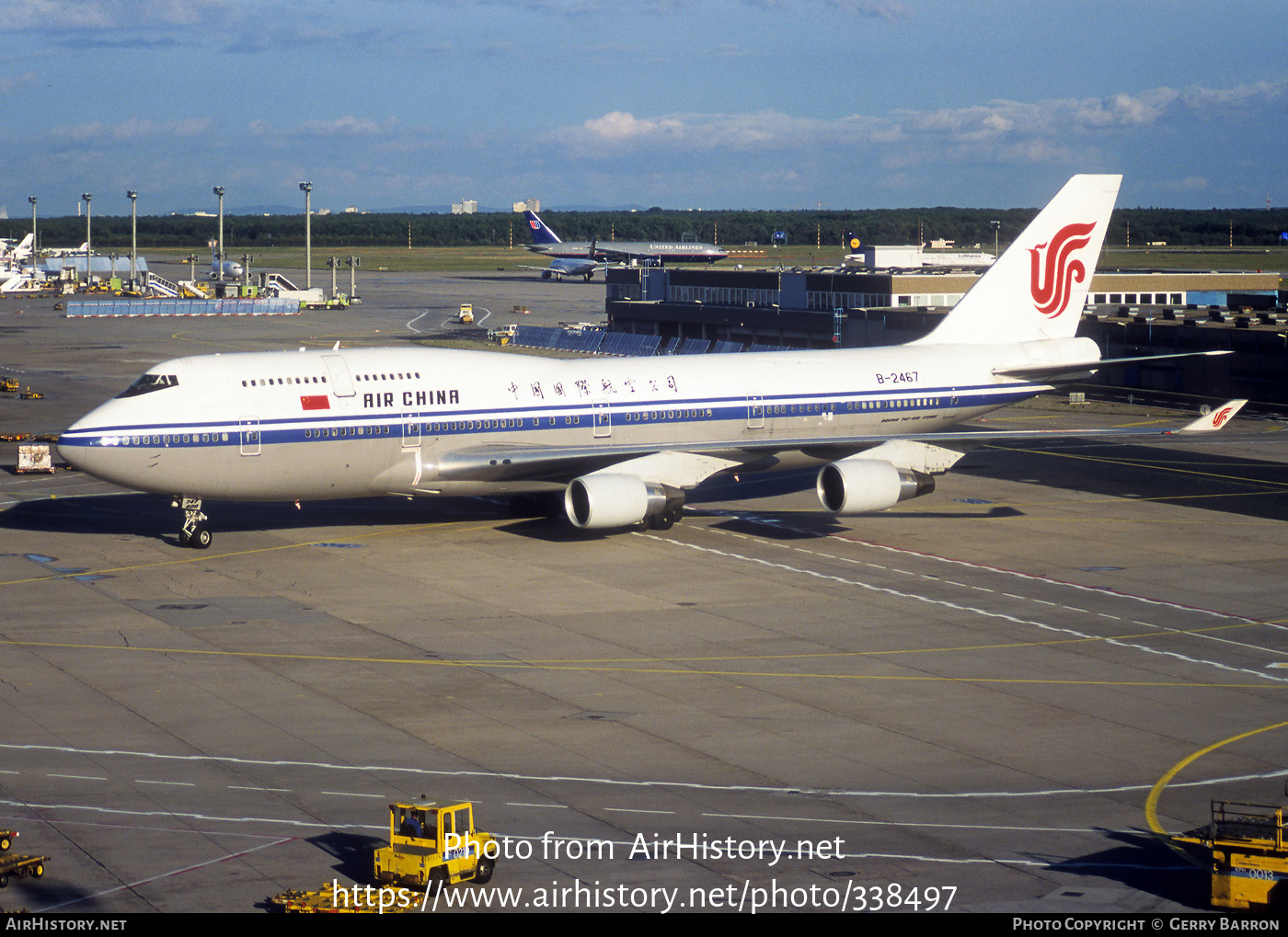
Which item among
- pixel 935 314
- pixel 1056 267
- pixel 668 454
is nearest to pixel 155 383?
pixel 668 454

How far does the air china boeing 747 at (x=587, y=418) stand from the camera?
137ft

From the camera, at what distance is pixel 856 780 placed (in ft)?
79.9

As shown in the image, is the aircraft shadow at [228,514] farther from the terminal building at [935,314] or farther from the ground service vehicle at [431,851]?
the terminal building at [935,314]

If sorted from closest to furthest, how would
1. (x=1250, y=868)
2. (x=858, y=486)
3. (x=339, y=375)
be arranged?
1. (x=1250, y=868)
2. (x=339, y=375)
3. (x=858, y=486)

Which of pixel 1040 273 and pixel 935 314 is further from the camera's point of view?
pixel 935 314

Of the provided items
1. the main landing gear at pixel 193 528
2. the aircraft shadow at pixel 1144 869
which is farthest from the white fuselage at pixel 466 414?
the aircraft shadow at pixel 1144 869

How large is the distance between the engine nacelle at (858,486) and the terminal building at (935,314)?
4023cm

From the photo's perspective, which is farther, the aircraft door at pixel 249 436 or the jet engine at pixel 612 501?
the jet engine at pixel 612 501

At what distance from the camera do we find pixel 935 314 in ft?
284

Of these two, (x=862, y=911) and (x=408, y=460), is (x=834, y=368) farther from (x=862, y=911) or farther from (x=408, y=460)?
(x=862, y=911)

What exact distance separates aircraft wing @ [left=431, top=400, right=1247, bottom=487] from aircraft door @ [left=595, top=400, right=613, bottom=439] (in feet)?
1.21

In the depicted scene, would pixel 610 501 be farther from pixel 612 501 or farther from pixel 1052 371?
pixel 1052 371

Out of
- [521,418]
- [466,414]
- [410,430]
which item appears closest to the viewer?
[410,430]

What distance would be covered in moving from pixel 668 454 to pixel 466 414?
6.47 meters
